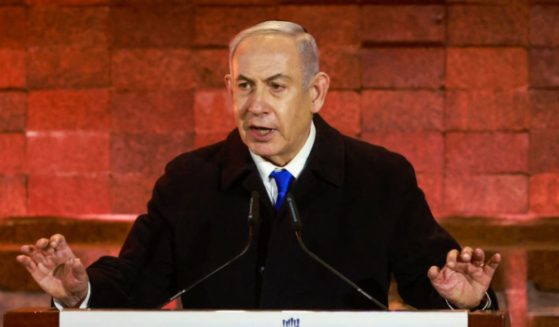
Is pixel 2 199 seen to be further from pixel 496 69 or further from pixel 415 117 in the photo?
pixel 496 69

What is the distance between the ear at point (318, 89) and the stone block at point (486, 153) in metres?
1.22

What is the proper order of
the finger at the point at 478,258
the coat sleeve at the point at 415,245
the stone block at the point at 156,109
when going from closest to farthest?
the finger at the point at 478,258
the coat sleeve at the point at 415,245
the stone block at the point at 156,109

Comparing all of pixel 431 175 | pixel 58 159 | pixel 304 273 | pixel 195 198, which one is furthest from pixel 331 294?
pixel 58 159

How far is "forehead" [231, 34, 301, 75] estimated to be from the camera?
2.34 meters

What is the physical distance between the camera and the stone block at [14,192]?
372 cm

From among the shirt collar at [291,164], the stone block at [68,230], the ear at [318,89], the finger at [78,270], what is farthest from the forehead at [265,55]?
the stone block at [68,230]

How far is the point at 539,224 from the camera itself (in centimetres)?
351

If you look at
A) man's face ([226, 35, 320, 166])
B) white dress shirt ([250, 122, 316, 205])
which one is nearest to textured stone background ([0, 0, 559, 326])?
white dress shirt ([250, 122, 316, 205])

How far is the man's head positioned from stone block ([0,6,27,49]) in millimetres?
1531

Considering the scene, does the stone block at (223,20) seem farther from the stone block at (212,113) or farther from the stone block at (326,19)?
the stone block at (212,113)

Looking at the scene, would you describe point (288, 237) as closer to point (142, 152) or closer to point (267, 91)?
point (267, 91)

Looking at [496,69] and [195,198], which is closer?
[195,198]

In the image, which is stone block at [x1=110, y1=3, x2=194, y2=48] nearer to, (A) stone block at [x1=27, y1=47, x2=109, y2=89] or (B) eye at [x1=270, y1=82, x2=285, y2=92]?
(A) stone block at [x1=27, y1=47, x2=109, y2=89]

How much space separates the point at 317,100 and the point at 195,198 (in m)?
0.38
